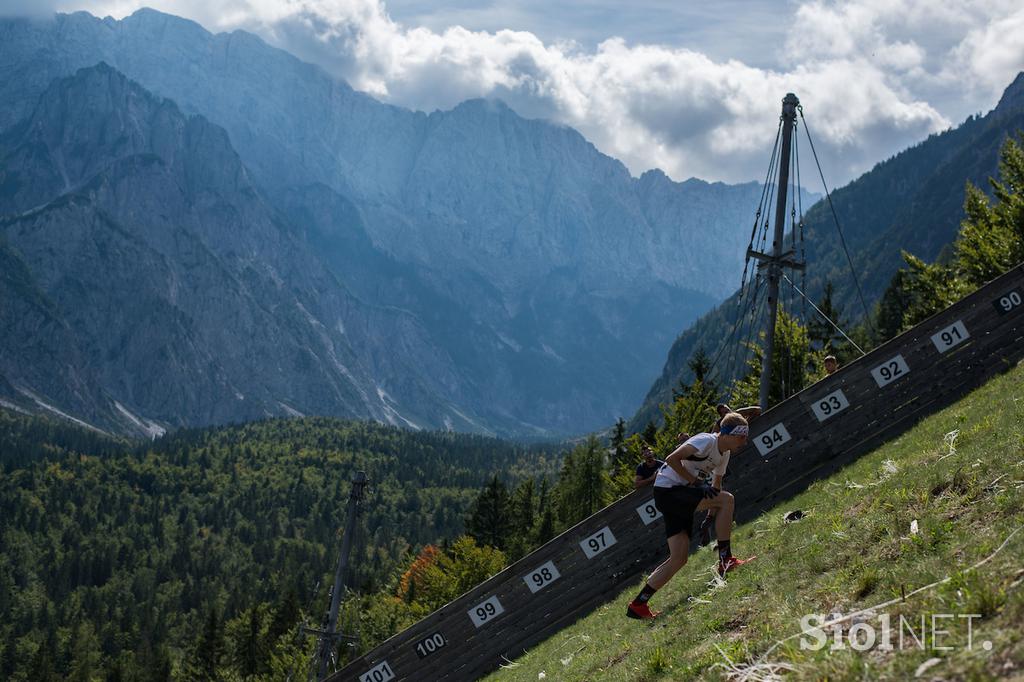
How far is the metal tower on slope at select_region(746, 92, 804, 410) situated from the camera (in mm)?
26844

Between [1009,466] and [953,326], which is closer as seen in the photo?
[1009,466]

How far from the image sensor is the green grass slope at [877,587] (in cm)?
Answer: 693

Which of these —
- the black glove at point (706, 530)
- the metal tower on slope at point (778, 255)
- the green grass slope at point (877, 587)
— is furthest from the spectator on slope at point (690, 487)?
the metal tower on slope at point (778, 255)

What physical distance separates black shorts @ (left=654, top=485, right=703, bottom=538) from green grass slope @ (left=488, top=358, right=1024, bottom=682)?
0.98m

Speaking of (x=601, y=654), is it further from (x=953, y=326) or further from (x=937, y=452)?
(x=953, y=326)

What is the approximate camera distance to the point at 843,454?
63.2ft

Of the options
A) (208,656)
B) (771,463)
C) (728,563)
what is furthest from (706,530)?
(208,656)

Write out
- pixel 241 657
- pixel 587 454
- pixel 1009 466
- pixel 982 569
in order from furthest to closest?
pixel 241 657
pixel 587 454
pixel 1009 466
pixel 982 569

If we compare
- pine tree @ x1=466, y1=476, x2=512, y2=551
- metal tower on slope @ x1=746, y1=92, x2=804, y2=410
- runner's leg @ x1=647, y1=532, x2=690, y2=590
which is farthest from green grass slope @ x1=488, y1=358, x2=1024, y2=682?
pine tree @ x1=466, y1=476, x2=512, y2=551

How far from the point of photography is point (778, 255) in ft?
89.2

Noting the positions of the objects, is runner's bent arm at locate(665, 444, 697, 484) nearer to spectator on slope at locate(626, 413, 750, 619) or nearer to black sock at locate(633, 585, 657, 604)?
spectator on slope at locate(626, 413, 750, 619)

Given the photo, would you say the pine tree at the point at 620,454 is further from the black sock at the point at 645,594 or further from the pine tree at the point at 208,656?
the pine tree at the point at 208,656

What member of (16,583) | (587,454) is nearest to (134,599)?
(16,583)

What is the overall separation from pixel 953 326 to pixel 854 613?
13498 millimetres
